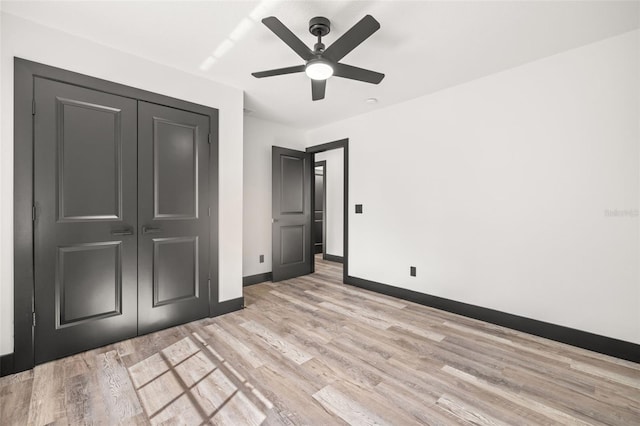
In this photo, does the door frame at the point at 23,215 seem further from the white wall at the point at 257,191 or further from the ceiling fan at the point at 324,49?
the white wall at the point at 257,191

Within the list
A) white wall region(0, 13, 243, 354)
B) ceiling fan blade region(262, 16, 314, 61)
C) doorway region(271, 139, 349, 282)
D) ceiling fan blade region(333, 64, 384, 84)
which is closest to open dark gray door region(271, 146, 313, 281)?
doorway region(271, 139, 349, 282)

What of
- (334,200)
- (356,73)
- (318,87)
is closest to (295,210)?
(334,200)

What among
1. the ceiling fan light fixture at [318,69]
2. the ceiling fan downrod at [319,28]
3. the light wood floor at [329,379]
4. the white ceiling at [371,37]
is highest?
the white ceiling at [371,37]

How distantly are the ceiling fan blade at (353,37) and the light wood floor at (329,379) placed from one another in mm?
2331

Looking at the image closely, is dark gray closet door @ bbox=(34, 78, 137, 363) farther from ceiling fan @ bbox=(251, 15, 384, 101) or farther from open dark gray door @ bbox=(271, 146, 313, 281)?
open dark gray door @ bbox=(271, 146, 313, 281)

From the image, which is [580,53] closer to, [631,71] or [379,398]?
[631,71]

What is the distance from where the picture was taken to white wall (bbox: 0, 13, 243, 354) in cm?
204

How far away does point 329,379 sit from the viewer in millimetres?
1985

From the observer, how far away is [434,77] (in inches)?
119

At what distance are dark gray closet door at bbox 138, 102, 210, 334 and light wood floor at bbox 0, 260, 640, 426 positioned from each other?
0.95ft

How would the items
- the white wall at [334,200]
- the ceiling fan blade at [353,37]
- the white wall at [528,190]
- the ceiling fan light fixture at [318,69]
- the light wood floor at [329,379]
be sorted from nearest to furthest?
the light wood floor at [329,379]
the ceiling fan blade at [353,37]
the ceiling fan light fixture at [318,69]
the white wall at [528,190]
the white wall at [334,200]

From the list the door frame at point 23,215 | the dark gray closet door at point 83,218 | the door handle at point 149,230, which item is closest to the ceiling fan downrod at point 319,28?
the dark gray closet door at point 83,218

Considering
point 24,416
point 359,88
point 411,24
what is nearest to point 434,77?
point 359,88

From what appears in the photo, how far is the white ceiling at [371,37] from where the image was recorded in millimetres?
1977
